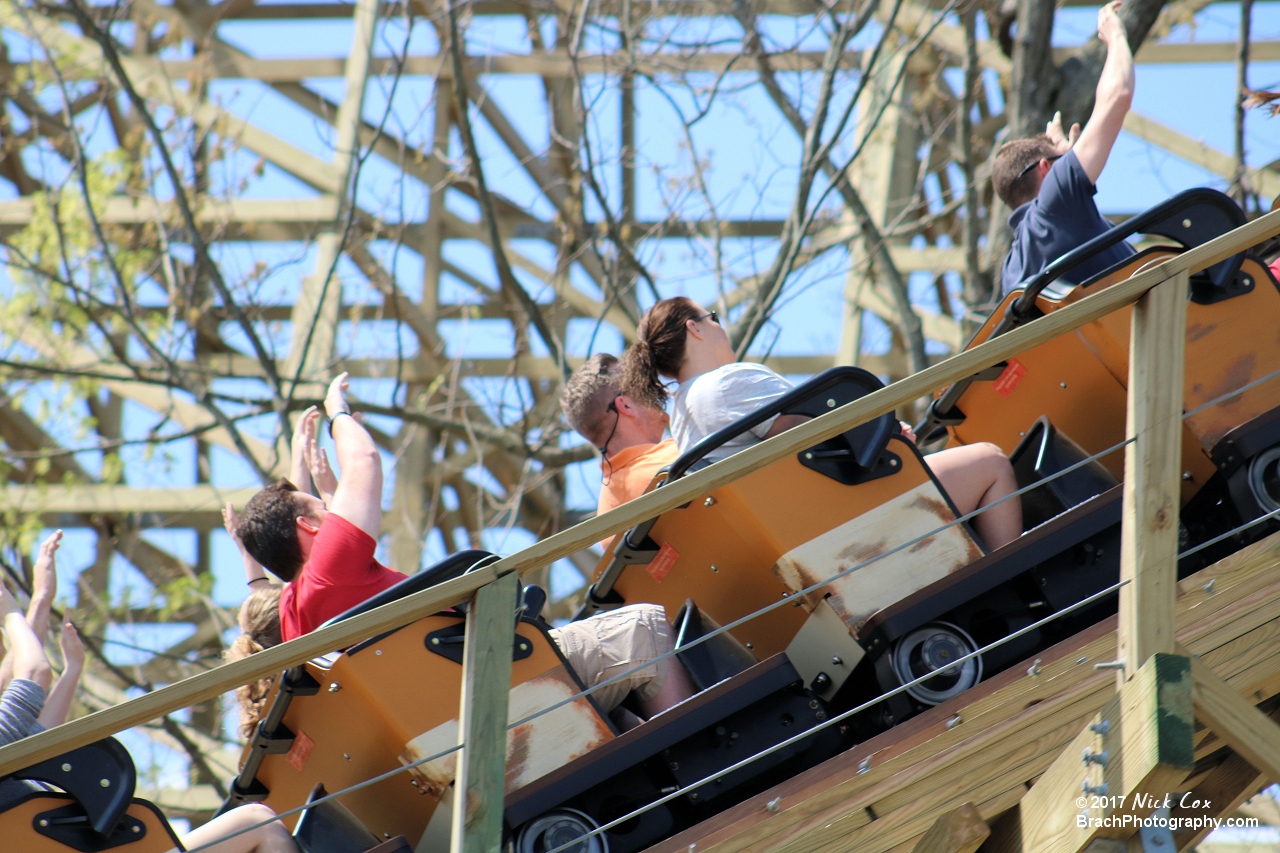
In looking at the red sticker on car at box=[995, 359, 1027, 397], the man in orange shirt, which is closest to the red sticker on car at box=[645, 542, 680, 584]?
the man in orange shirt

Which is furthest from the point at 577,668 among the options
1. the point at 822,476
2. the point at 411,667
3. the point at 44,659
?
the point at 44,659

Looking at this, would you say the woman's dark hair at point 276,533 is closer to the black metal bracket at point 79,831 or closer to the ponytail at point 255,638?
the ponytail at point 255,638

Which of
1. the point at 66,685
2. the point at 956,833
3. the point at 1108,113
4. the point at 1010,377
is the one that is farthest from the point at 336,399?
the point at 1108,113

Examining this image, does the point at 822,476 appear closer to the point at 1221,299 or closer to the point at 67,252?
the point at 1221,299

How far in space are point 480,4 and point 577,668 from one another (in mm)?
8044

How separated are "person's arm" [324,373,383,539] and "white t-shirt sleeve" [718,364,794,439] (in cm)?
85

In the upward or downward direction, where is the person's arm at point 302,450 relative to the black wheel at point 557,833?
upward

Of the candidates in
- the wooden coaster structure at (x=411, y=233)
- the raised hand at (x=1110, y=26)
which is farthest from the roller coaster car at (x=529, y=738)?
the wooden coaster structure at (x=411, y=233)

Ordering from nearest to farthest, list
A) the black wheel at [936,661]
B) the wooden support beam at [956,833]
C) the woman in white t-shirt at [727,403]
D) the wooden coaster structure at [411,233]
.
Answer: the wooden support beam at [956,833]
the black wheel at [936,661]
the woman in white t-shirt at [727,403]
the wooden coaster structure at [411,233]

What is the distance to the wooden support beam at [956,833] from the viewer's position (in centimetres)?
268

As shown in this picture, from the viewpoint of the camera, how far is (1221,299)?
3229 millimetres

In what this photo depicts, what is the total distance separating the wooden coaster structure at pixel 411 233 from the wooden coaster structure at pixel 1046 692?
4.83 meters

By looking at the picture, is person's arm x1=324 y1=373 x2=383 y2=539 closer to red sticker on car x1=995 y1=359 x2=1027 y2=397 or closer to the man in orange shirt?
the man in orange shirt

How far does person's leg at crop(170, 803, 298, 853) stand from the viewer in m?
2.91
